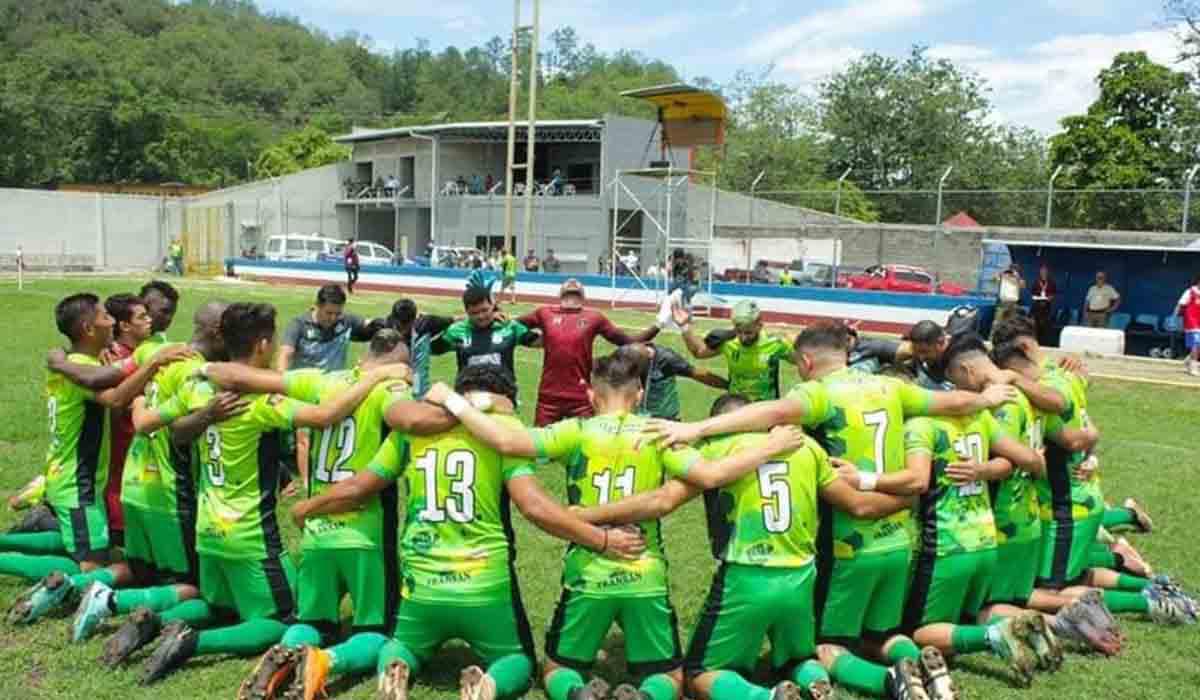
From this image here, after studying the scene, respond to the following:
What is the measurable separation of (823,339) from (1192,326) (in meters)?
18.0

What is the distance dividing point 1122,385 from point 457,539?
17263 millimetres

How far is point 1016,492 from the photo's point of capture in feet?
19.3

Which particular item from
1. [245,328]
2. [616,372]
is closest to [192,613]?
[245,328]

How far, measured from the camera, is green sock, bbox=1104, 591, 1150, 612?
644cm

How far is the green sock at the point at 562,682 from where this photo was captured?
4.73 metres

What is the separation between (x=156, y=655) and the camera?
16.7ft

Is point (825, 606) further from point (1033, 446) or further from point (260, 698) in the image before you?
point (260, 698)

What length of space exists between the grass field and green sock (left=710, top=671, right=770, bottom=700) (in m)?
0.76

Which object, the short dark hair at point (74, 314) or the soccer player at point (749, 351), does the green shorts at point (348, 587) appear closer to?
the short dark hair at point (74, 314)

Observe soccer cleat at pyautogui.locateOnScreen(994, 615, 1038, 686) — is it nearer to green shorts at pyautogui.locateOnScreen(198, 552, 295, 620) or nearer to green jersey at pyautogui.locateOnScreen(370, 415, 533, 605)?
green jersey at pyautogui.locateOnScreen(370, 415, 533, 605)

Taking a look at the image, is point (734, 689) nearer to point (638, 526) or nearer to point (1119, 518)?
point (638, 526)

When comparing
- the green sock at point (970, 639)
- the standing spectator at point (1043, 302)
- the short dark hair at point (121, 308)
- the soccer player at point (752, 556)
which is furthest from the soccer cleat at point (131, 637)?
the standing spectator at point (1043, 302)

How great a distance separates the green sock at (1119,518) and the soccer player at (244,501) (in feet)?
20.9

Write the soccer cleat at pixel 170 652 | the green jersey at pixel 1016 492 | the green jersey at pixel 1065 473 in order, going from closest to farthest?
the soccer cleat at pixel 170 652 → the green jersey at pixel 1016 492 → the green jersey at pixel 1065 473
